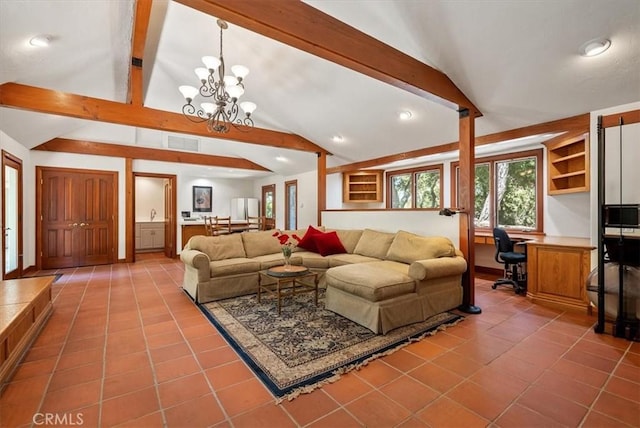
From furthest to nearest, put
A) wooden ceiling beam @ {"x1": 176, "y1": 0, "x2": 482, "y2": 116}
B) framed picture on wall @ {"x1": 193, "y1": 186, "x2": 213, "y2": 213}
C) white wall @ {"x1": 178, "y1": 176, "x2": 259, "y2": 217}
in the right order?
framed picture on wall @ {"x1": 193, "y1": 186, "x2": 213, "y2": 213}
white wall @ {"x1": 178, "y1": 176, "x2": 259, "y2": 217}
wooden ceiling beam @ {"x1": 176, "y1": 0, "x2": 482, "y2": 116}

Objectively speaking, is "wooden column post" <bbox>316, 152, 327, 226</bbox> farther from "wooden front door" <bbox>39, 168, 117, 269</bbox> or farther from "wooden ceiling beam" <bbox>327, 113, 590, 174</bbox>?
"wooden front door" <bbox>39, 168, 117, 269</bbox>

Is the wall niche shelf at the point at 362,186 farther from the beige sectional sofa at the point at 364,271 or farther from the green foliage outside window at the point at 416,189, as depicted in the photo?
the beige sectional sofa at the point at 364,271

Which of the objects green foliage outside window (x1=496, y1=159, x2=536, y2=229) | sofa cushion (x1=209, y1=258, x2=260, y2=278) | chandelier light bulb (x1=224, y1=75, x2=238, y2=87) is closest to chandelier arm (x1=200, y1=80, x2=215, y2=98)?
chandelier light bulb (x1=224, y1=75, x2=238, y2=87)

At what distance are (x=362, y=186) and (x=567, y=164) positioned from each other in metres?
3.66

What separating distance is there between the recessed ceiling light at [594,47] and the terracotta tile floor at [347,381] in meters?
2.51

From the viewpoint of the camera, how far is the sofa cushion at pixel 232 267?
148 inches

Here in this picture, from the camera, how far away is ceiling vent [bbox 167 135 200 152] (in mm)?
6668

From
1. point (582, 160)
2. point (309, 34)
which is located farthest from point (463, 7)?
point (582, 160)

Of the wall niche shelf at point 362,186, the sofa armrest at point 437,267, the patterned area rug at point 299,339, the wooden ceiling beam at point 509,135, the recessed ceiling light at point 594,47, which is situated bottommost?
the patterned area rug at point 299,339

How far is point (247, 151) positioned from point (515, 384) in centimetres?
714

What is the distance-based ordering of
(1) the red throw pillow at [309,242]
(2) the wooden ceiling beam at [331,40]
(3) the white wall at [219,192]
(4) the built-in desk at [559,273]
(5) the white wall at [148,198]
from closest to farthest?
(2) the wooden ceiling beam at [331,40] < (4) the built-in desk at [559,273] < (1) the red throw pillow at [309,242] < (5) the white wall at [148,198] < (3) the white wall at [219,192]

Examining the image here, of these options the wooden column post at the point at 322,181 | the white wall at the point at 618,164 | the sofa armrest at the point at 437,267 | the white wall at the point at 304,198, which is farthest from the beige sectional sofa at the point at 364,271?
the white wall at the point at 304,198

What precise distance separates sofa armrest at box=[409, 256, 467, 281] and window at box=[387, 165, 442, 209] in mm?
2287

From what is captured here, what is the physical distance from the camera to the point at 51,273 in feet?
17.4
